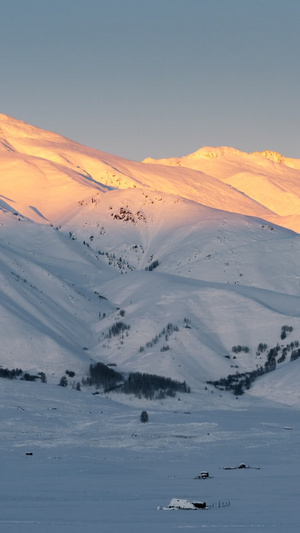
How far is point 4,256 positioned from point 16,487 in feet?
411

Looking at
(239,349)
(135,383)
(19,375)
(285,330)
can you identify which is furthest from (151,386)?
(285,330)

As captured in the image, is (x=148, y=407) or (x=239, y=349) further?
(x=239, y=349)

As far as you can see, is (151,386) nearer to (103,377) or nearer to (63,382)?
(103,377)

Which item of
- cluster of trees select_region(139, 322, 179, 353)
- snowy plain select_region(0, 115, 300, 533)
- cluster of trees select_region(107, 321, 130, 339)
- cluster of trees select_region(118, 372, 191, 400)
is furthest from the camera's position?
cluster of trees select_region(107, 321, 130, 339)

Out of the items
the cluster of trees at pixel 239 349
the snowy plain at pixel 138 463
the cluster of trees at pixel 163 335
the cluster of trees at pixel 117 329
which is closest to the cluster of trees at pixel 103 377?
the snowy plain at pixel 138 463

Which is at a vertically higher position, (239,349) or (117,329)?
(117,329)

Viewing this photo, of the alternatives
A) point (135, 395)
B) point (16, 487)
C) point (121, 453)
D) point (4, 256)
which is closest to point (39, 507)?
point (16, 487)

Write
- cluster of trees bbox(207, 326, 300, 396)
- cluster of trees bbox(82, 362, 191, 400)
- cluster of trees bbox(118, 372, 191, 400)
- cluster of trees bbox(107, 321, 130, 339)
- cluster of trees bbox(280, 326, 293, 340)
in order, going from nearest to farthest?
cluster of trees bbox(118, 372, 191, 400)
cluster of trees bbox(82, 362, 191, 400)
cluster of trees bbox(207, 326, 300, 396)
cluster of trees bbox(280, 326, 293, 340)
cluster of trees bbox(107, 321, 130, 339)

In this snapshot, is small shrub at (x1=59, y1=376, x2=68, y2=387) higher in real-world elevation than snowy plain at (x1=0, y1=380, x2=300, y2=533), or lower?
higher

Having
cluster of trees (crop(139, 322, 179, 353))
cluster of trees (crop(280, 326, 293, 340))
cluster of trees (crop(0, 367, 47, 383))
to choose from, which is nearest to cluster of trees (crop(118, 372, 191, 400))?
cluster of trees (crop(0, 367, 47, 383))

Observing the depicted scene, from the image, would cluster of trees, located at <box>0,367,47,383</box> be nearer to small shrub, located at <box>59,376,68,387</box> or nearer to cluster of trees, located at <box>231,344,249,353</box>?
small shrub, located at <box>59,376,68,387</box>

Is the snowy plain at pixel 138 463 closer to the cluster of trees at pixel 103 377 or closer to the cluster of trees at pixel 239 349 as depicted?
the cluster of trees at pixel 103 377

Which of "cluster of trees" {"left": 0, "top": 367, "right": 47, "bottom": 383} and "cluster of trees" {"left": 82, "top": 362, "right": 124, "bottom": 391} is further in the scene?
"cluster of trees" {"left": 82, "top": 362, "right": 124, "bottom": 391}

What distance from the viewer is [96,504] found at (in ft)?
154
